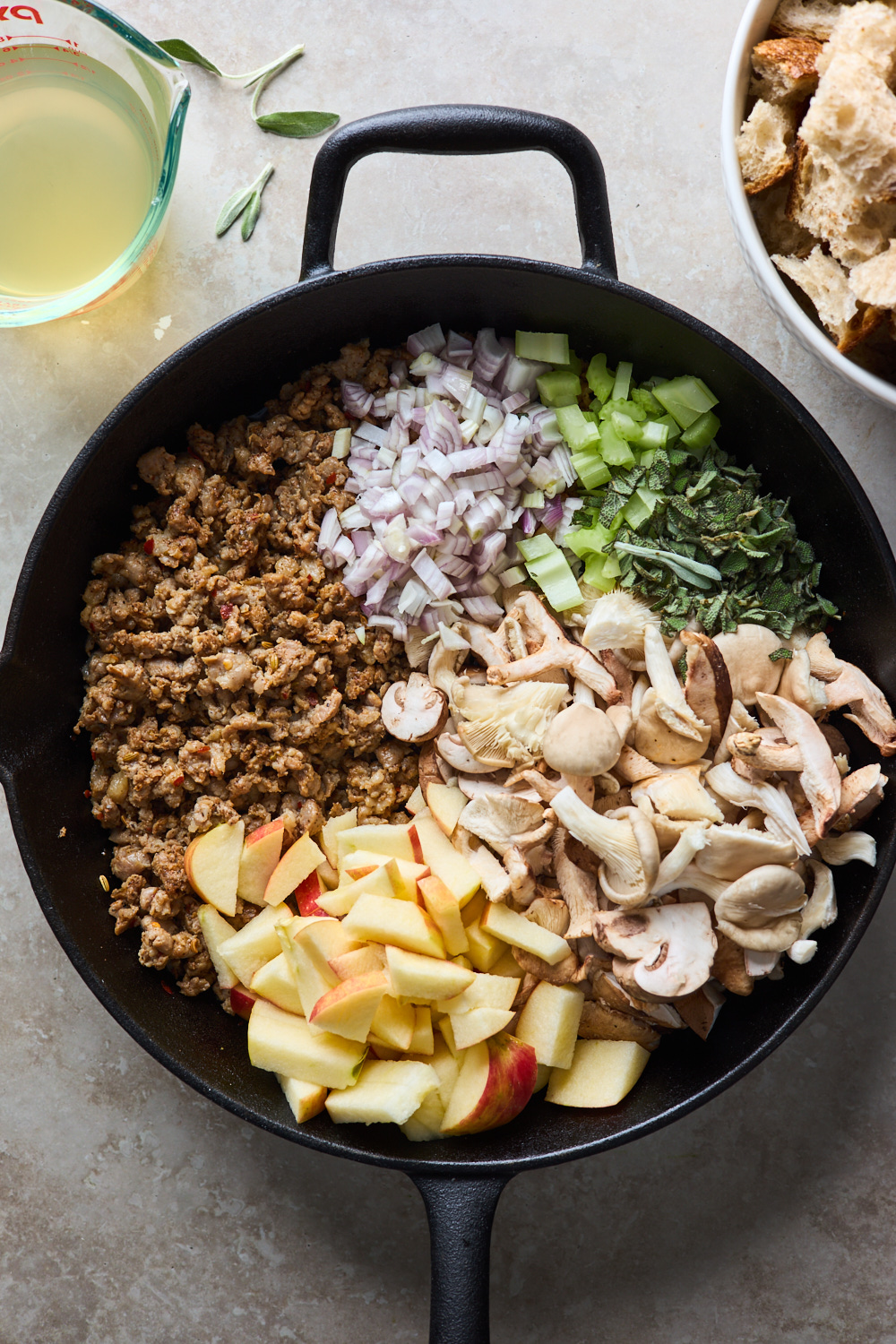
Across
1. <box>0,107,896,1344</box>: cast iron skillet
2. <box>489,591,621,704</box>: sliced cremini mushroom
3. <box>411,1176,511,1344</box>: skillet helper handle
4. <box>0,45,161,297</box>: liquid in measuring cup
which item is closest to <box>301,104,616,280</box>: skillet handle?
<box>0,107,896,1344</box>: cast iron skillet

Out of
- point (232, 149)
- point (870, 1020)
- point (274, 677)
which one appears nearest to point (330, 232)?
point (232, 149)

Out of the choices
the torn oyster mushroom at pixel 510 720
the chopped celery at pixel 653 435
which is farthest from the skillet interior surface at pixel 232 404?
the torn oyster mushroom at pixel 510 720

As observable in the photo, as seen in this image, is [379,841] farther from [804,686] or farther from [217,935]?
[804,686]

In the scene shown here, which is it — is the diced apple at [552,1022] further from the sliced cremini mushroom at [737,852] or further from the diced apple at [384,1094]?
the sliced cremini mushroom at [737,852]

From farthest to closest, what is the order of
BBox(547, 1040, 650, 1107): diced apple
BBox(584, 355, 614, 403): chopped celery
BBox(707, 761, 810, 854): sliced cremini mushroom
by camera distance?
1. BBox(584, 355, 614, 403): chopped celery
2. BBox(547, 1040, 650, 1107): diced apple
3. BBox(707, 761, 810, 854): sliced cremini mushroom

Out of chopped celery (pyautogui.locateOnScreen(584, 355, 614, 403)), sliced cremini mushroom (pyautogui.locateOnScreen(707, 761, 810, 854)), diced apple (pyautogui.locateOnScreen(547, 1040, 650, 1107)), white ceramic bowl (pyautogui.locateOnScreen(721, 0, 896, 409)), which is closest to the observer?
→ white ceramic bowl (pyautogui.locateOnScreen(721, 0, 896, 409))

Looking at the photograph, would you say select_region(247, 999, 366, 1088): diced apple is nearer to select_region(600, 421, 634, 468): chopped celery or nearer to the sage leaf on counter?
select_region(600, 421, 634, 468): chopped celery
